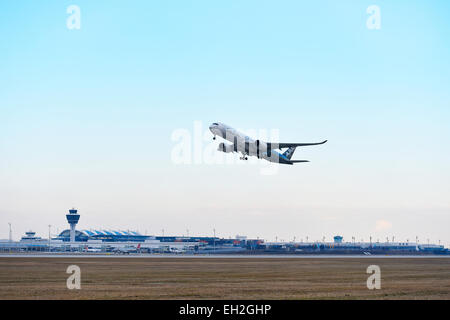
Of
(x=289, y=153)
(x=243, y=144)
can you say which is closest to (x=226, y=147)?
(x=243, y=144)

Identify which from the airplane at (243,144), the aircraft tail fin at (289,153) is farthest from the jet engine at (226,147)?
the aircraft tail fin at (289,153)

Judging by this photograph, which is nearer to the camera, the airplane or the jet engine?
the airplane

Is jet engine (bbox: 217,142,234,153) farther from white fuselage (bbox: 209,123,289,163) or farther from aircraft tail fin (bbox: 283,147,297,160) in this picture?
aircraft tail fin (bbox: 283,147,297,160)

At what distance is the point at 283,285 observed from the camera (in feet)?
185

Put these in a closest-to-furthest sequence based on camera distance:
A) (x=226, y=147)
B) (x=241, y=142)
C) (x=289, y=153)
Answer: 1. (x=241, y=142)
2. (x=226, y=147)
3. (x=289, y=153)

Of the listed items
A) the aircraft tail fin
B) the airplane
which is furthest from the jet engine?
the aircraft tail fin

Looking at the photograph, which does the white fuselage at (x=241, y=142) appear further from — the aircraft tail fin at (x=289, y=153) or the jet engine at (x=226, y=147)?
the aircraft tail fin at (x=289, y=153)

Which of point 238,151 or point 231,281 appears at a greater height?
point 238,151

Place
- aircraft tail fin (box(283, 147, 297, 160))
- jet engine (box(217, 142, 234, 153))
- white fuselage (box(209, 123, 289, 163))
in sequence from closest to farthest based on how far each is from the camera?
white fuselage (box(209, 123, 289, 163))
jet engine (box(217, 142, 234, 153))
aircraft tail fin (box(283, 147, 297, 160))

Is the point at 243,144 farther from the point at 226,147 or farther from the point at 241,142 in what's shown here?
the point at 226,147

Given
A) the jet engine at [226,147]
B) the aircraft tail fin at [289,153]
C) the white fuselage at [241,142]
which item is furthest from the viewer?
the aircraft tail fin at [289,153]
